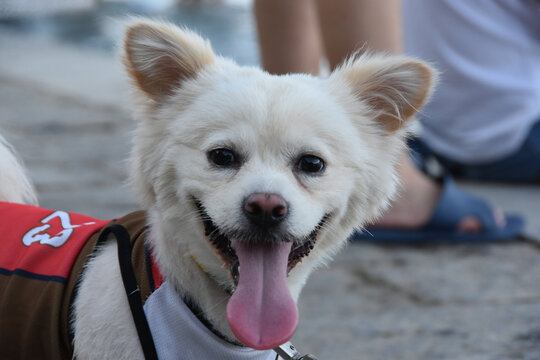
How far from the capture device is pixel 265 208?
1.76 metres

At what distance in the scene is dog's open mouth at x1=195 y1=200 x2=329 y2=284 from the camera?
6.13ft

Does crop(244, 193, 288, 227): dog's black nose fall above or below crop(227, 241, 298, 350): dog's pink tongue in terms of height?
above

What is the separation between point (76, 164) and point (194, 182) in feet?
10.7

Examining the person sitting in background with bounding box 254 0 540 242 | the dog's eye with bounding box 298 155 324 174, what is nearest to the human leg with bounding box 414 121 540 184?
the person sitting in background with bounding box 254 0 540 242

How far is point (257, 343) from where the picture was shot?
1.74m

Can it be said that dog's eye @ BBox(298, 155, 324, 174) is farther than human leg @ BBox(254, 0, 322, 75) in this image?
No

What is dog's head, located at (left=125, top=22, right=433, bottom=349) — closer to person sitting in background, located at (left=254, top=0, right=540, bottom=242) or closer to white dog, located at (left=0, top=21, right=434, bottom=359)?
white dog, located at (left=0, top=21, right=434, bottom=359)

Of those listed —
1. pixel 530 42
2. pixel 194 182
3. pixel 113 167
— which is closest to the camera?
pixel 194 182

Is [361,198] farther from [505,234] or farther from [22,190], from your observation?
[505,234]

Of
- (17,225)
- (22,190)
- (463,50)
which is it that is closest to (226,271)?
(17,225)

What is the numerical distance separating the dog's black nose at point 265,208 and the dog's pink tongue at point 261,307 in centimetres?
13

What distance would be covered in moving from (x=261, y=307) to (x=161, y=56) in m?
0.77

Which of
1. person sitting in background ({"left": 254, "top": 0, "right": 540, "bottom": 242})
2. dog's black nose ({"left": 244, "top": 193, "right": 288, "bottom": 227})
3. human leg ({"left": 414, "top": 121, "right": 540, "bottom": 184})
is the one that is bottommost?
human leg ({"left": 414, "top": 121, "right": 540, "bottom": 184})

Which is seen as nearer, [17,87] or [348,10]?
[348,10]
